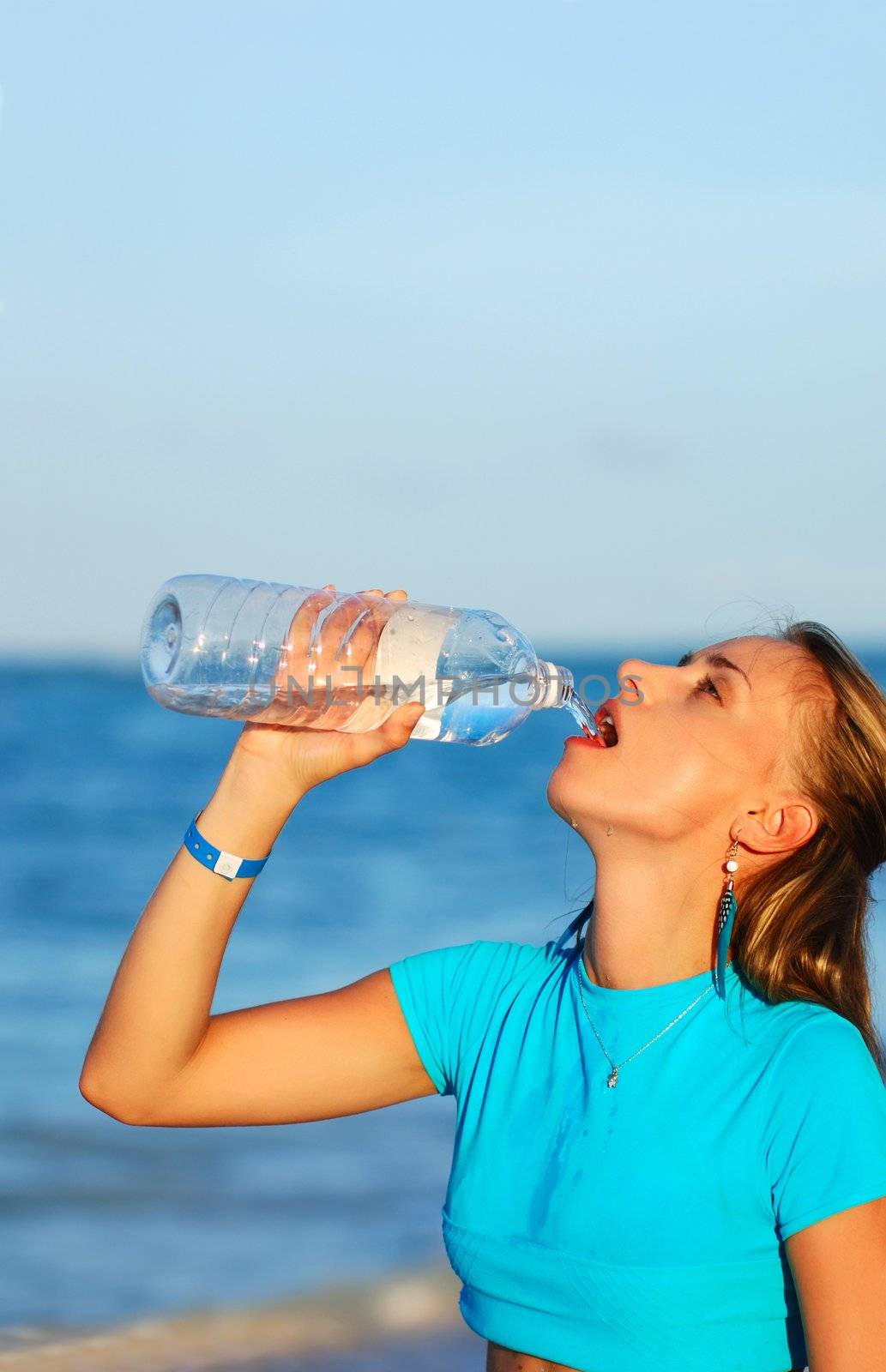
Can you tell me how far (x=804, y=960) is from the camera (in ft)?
8.24

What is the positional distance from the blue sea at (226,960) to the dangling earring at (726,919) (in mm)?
2162

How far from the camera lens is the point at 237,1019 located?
104 inches

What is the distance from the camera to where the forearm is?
2.55m

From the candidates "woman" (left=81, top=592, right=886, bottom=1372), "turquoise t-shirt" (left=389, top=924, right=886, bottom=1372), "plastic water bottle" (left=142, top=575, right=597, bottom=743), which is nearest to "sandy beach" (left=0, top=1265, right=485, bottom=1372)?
"woman" (left=81, top=592, right=886, bottom=1372)

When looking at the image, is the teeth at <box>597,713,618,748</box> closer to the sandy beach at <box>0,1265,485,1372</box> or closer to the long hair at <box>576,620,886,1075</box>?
the long hair at <box>576,620,886,1075</box>

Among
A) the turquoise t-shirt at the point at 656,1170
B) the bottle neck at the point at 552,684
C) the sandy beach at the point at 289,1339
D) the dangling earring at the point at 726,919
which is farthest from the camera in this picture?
the sandy beach at the point at 289,1339

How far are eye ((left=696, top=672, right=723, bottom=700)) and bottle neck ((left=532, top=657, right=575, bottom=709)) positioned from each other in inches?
11.4

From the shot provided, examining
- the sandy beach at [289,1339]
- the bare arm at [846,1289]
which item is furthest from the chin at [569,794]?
the sandy beach at [289,1339]

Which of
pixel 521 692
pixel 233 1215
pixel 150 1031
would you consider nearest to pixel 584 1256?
pixel 150 1031

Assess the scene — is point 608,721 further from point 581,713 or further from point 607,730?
point 581,713

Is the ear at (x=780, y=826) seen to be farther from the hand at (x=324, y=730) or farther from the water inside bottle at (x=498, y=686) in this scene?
the hand at (x=324, y=730)

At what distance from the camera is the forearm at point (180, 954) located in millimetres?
2547

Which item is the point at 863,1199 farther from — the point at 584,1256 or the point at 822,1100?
the point at 584,1256

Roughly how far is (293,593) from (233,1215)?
7.99ft
